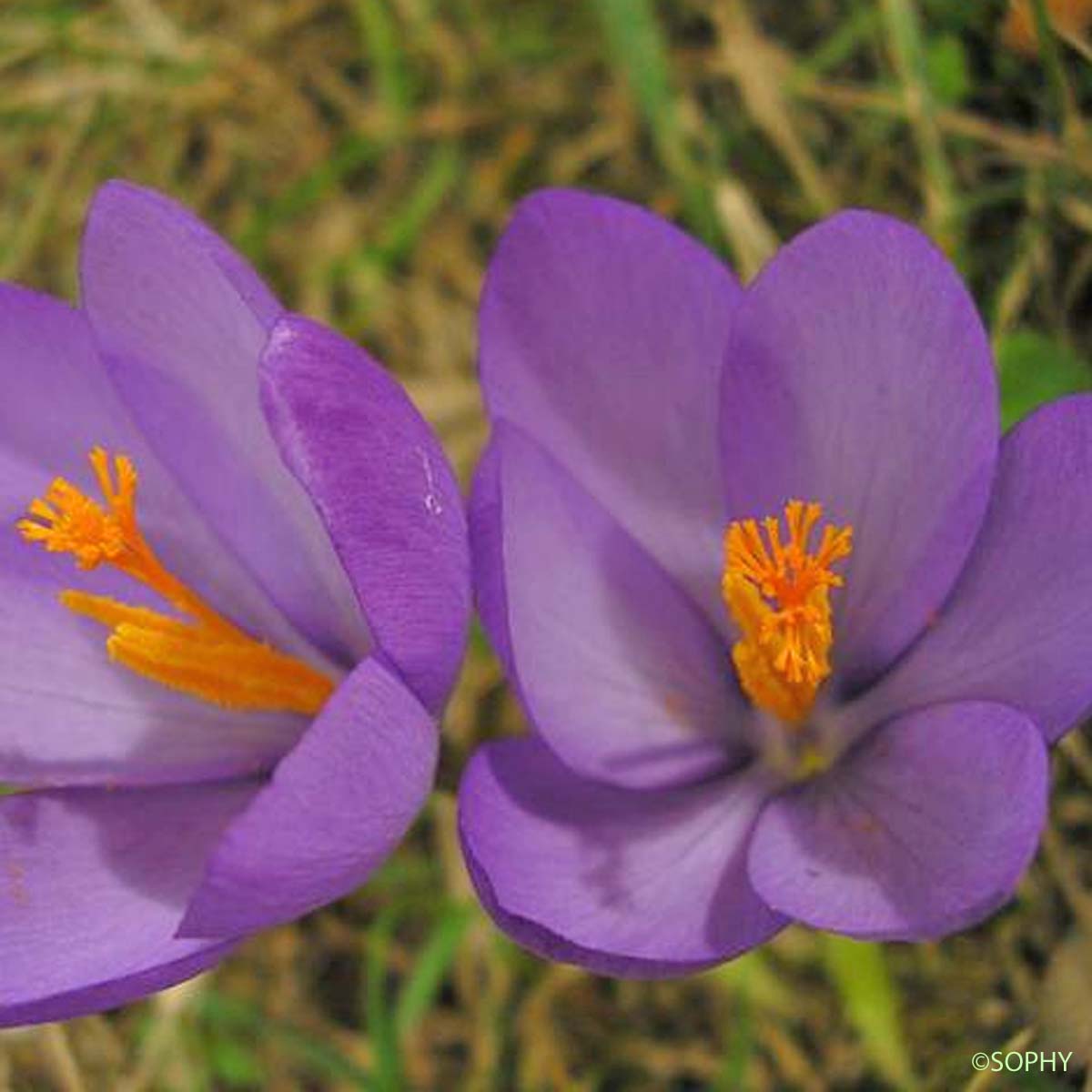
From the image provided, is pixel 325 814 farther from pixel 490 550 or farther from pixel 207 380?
pixel 207 380

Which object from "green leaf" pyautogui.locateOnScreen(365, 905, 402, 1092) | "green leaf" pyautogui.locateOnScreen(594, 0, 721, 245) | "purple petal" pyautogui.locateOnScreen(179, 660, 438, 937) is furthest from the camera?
"green leaf" pyautogui.locateOnScreen(594, 0, 721, 245)

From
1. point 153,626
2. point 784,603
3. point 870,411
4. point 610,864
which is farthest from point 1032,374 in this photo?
point 153,626

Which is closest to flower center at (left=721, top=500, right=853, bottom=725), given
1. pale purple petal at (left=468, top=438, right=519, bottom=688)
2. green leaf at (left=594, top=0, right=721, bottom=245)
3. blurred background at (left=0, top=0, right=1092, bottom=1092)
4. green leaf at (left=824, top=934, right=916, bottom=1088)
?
pale purple petal at (left=468, top=438, right=519, bottom=688)

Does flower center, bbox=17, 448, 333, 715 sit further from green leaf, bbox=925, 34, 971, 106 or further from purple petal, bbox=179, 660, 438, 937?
green leaf, bbox=925, 34, 971, 106

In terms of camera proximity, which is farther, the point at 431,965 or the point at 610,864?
the point at 431,965

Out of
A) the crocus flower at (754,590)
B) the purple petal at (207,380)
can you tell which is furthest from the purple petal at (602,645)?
the purple petal at (207,380)

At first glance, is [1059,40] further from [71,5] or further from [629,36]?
[71,5]

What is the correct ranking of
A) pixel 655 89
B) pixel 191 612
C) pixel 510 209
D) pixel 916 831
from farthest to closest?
pixel 510 209 → pixel 655 89 → pixel 191 612 → pixel 916 831
